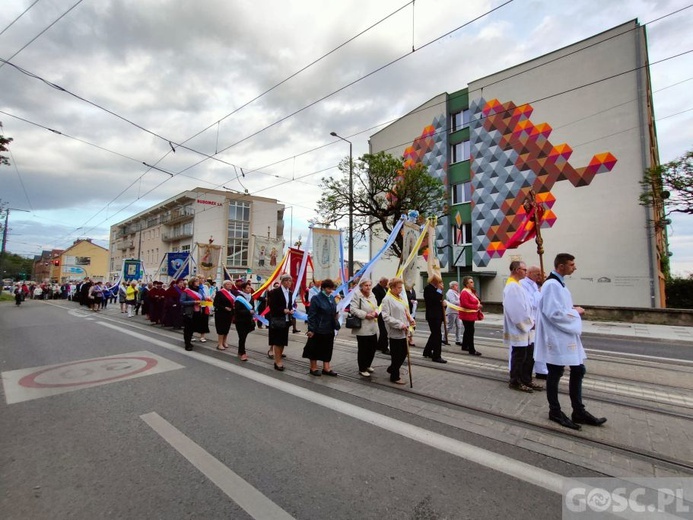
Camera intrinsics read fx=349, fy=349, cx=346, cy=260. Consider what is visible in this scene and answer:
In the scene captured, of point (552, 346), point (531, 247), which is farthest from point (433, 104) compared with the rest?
point (552, 346)

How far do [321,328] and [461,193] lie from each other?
21934 millimetres

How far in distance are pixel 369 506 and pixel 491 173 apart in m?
23.9

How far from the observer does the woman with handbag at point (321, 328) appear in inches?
249

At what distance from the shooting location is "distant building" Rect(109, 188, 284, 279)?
158 ft

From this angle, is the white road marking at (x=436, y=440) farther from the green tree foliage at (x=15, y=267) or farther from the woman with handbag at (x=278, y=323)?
the green tree foliage at (x=15, y=267)

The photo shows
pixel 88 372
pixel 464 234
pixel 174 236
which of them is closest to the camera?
pixel 88 372

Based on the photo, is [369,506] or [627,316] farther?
[627,316]

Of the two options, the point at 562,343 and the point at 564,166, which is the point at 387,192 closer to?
the point at 564,166

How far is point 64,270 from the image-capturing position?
87.4 m

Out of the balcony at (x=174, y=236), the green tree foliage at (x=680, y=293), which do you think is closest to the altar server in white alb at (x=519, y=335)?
the green tree foliage at (x=680, y=293)

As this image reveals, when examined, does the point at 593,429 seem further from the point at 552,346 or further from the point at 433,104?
the point at 433,104

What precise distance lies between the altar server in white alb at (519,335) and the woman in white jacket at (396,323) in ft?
5.21

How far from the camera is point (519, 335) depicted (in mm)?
5570

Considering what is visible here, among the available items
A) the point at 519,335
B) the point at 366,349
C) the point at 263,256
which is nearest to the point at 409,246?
the point at 366,349
